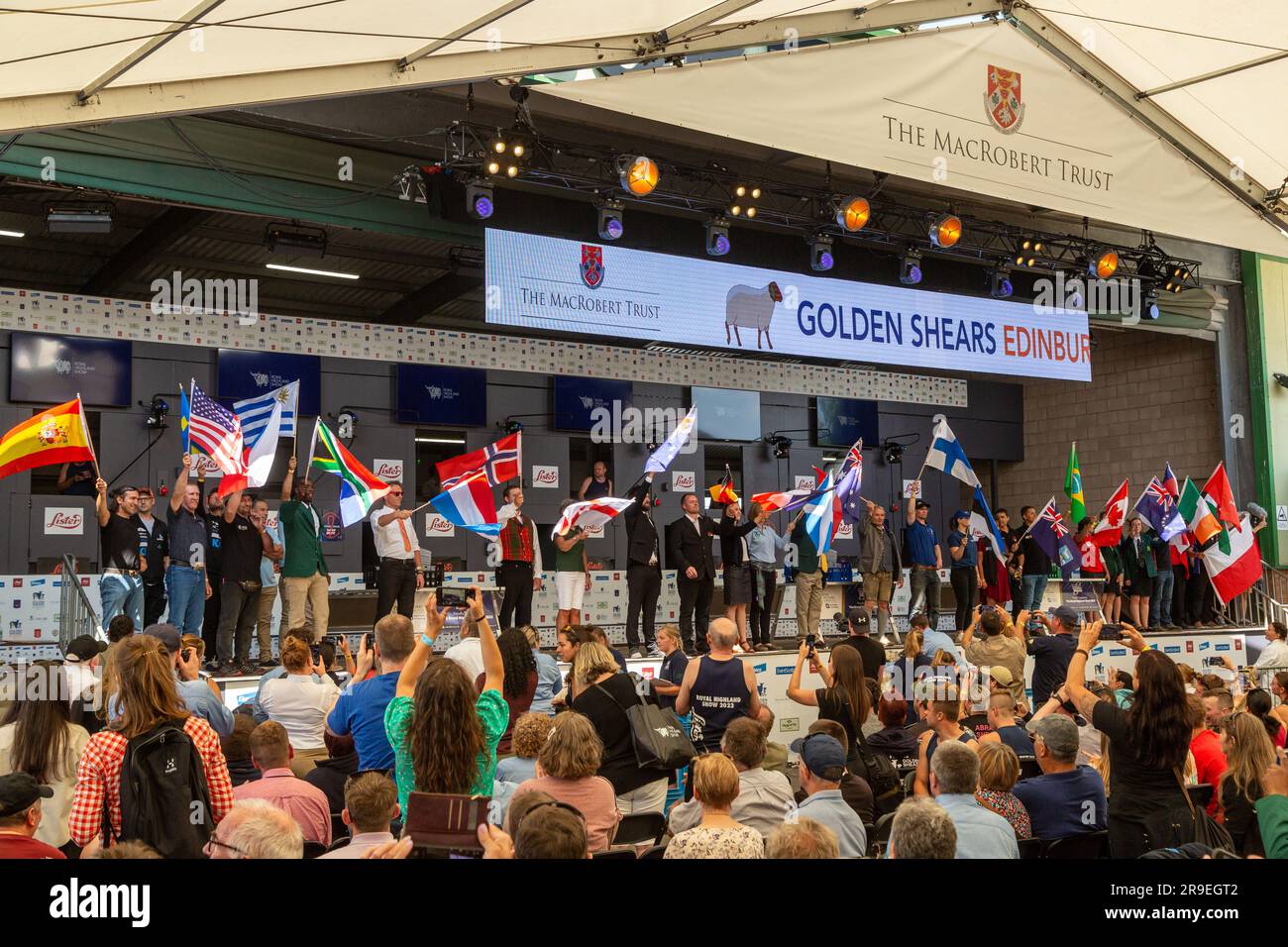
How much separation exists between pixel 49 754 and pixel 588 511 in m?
7.51

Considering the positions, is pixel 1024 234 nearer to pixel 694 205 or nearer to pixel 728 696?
pixel 694 205

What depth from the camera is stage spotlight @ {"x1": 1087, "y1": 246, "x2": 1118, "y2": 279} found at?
15.5 meters

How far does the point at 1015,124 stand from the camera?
918 centimetres

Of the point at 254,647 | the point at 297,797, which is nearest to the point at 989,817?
the point at 297,797

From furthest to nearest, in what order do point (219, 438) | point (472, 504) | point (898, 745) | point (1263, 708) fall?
point (472, 504) → point (219, 438) → point (898, 745) → point (1263, 708)

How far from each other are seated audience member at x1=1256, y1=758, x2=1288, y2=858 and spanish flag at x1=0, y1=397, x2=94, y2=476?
26.5 ft

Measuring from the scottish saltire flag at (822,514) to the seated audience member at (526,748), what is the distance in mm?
8463

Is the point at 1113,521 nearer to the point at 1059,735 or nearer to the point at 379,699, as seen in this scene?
the point at 1059,735

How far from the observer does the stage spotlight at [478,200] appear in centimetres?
1134

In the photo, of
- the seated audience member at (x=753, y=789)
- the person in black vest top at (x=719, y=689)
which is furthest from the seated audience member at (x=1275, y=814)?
the person in black vest top at (x=719, y=689)

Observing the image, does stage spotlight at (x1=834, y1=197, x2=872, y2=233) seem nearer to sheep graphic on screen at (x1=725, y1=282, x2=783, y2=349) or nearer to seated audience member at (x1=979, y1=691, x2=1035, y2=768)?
sheep graphic on screen at (x1=725, y1=282, x2=783, y2=349)

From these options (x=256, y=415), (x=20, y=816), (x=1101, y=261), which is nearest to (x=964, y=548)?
(x=1101, y=261)

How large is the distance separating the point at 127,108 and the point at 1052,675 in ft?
23.6

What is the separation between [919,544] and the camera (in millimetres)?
14805
